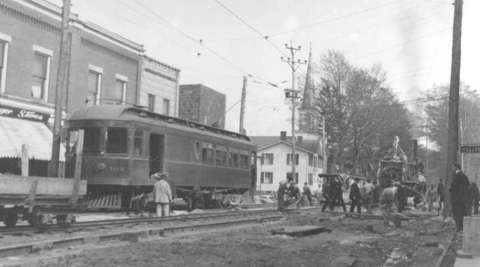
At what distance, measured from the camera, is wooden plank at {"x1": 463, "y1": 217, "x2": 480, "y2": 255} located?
9.95 metres

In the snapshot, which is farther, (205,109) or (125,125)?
(205,109)

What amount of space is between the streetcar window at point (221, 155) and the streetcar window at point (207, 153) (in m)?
0.63

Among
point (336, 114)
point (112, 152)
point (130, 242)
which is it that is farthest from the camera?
point (336, 114)

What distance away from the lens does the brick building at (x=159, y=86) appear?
30314 millimetres

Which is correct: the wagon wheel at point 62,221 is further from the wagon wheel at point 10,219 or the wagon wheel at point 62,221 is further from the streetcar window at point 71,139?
the streetcar window at point 71,139

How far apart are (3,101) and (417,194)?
2245 centimetres

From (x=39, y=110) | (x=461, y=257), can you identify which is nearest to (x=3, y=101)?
(x=39, y=110)

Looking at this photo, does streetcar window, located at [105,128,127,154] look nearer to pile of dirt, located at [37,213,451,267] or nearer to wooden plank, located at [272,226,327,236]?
pile of dirt, located at [37,213,451,267]

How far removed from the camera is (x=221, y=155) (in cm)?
2495

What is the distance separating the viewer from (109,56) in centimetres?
2708

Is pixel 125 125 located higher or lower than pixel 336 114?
lower

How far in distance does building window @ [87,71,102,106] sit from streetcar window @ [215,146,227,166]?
614cm

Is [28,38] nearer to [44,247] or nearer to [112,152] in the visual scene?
[112,152]

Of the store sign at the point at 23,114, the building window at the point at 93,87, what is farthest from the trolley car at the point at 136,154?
the building window at the point at 93,87
